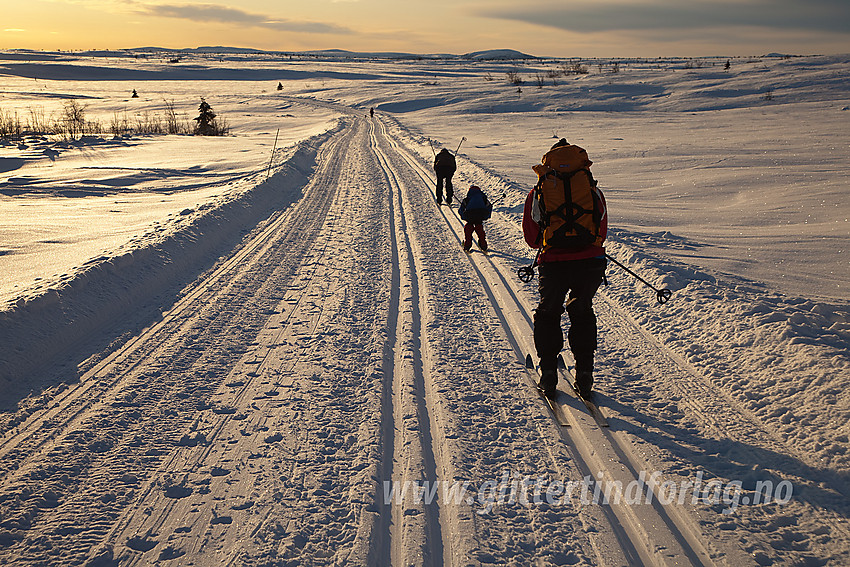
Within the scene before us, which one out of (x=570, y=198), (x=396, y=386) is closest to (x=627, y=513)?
(x=396, y=386)

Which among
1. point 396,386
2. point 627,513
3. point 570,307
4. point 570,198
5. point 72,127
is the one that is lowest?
point 627,513

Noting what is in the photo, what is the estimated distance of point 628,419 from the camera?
375 cm

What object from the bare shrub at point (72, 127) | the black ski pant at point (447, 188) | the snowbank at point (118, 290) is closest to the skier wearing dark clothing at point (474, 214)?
the black ski pant at point (447, 188)

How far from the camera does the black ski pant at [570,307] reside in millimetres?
3857

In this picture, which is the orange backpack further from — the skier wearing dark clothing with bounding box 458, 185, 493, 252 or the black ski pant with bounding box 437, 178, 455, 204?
the black ski pant with bounding box 437, 178, 455, 204

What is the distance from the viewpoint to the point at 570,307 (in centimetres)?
395

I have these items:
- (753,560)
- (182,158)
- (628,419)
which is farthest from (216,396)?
(182,158)

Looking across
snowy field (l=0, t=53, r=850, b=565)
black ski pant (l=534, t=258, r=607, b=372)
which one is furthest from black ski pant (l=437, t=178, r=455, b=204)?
black ski pant (l=534, t=258, r=607, b=372)

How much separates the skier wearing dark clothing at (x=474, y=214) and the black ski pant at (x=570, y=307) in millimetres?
3955

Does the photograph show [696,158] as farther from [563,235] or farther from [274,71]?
[274,71]

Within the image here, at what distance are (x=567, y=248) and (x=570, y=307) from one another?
466mm

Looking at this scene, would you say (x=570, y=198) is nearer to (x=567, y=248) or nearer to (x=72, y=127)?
(x=567, y=248)

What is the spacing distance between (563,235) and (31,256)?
22.8 feet

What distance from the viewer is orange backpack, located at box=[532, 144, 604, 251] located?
3.68 metres
